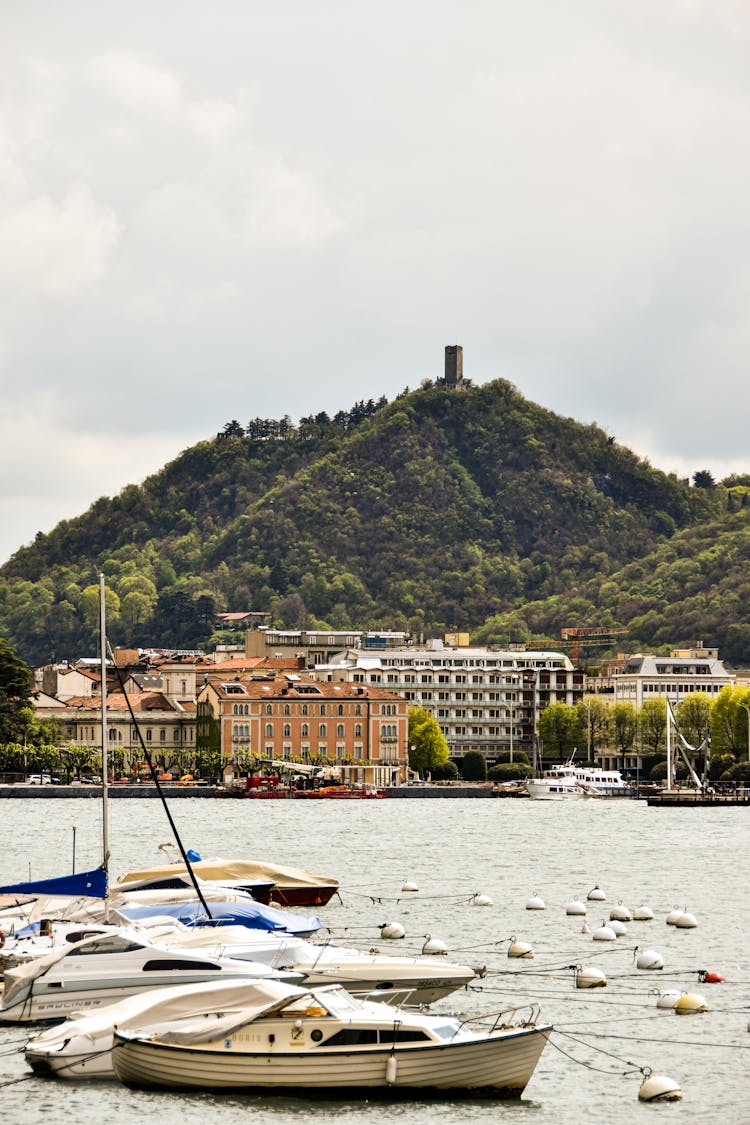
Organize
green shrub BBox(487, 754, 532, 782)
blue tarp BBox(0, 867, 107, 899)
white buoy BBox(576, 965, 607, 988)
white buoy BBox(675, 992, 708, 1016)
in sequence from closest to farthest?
1. white buoy BBox(675, 992, 708, 1016)
2. white buoy BBox(576, 965, 607, 988)
3. blue tarp BBox(0, 867, 107, 899)
4. green shrub BBox(487, 754, 532, 782)

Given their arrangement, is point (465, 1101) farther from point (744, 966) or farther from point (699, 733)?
point (699, 733)

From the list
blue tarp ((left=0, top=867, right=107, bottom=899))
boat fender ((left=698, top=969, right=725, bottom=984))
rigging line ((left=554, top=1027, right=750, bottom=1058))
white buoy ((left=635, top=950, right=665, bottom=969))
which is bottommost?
rigging line ((left=554, top=1027, right=750, bottom=1058))

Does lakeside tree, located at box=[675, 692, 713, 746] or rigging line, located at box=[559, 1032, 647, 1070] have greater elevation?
lakeside tree, located at box=[675, 692, 713, 746]

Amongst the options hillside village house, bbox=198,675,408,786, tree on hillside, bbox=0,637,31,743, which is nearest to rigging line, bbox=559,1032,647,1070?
tree on hillside, bbox=0,637,31,743

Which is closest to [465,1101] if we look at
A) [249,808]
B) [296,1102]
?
[296,1102]

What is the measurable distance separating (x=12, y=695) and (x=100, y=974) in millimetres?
129768

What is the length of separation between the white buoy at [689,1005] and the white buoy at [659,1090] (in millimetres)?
7621

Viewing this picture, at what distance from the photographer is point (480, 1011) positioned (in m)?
40.4

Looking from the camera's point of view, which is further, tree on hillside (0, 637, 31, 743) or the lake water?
tree on hillside (0, 637, 31, 743)

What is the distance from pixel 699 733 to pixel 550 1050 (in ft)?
512

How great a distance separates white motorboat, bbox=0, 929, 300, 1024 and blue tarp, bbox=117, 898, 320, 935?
296 inches

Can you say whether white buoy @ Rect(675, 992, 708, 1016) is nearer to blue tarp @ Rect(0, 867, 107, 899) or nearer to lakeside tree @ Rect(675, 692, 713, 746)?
blue tarp @ Rect(0, 867, 107, 899)

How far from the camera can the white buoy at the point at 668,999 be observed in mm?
42000

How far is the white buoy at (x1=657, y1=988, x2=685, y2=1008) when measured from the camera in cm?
4200
